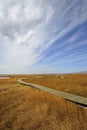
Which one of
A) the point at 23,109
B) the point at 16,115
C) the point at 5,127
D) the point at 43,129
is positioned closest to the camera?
the point at 43,129

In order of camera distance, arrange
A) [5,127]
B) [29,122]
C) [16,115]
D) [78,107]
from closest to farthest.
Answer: [5,127]
[29,122]
[16,115]
[78,107]

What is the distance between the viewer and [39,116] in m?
11.1

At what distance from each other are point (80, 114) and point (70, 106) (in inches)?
88.9

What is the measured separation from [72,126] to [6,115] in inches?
214

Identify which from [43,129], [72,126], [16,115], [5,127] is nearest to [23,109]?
[16,115]

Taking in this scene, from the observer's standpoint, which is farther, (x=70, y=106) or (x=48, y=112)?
(x=70, y=106)

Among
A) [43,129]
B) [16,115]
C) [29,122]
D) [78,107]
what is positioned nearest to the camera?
[43,129]

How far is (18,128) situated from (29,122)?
1040 millimetres

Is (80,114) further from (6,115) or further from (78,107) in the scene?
(6,115)

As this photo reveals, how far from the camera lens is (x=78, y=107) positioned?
12375mm

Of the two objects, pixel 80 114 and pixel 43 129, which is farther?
pixel 80 114

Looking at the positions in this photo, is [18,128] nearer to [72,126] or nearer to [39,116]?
[39,116]

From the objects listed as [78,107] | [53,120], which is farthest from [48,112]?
[78,107]

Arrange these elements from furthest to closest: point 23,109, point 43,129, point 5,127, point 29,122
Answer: point 23,109
point 29,122
point 5,127
point 43,129
